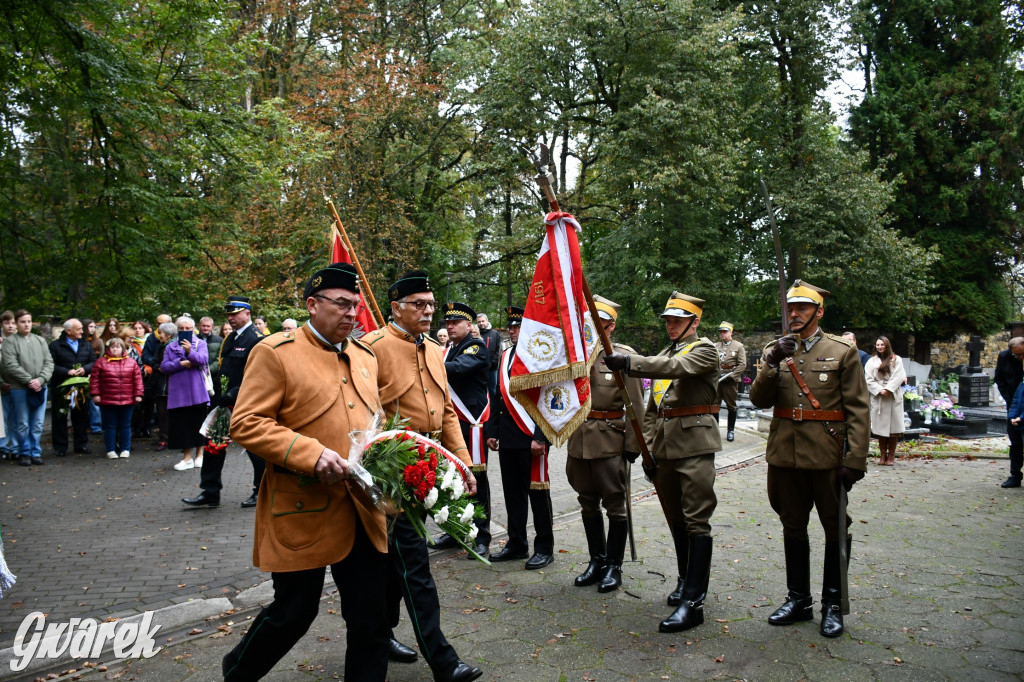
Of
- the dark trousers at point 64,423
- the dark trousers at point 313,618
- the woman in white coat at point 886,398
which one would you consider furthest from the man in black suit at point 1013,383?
the dark trousers at point 64,423

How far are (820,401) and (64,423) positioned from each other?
38.7 ft

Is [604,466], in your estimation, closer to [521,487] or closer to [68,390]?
[521,487]

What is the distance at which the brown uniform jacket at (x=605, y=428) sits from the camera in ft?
19.1

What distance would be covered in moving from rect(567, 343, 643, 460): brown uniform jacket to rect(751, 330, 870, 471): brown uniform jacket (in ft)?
3.36

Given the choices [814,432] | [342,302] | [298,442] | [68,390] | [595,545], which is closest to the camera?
Result: [298,442]

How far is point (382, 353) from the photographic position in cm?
469

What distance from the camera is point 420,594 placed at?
4.11 m

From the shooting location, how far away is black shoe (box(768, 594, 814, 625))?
16.4ft

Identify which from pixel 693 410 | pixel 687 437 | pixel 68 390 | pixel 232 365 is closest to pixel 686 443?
pixel 687 437

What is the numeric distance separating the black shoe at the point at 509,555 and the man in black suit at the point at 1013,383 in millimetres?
7120

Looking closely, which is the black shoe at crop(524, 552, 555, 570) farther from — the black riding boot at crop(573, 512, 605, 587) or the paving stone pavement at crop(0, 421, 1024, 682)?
the black riding boot at crop(573, 512, 605, 587)

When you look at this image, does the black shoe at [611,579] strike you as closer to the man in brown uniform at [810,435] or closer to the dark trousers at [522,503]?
the dark trousers at [522,503]

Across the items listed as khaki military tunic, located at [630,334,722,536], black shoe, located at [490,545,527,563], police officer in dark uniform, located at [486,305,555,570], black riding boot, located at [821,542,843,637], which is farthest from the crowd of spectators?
black riding boot, located at [821,542,843,637]

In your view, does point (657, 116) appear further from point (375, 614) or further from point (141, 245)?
point (375, 614)
